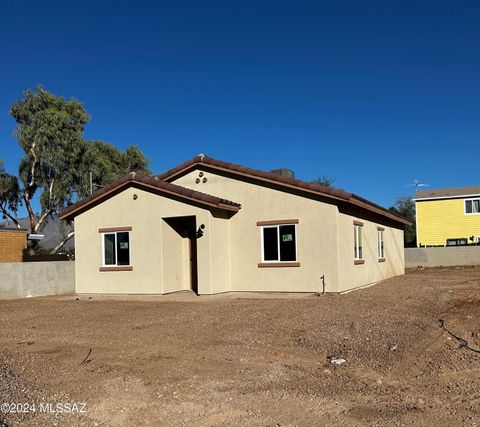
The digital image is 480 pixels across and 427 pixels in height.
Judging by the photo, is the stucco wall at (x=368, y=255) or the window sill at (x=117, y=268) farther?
the window sill at (x=117, y=268)

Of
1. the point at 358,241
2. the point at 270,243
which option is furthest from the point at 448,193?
the point at 270,243

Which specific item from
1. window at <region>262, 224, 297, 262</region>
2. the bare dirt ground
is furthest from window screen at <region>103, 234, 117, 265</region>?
window at <region>262, 224, 297, 262</region>

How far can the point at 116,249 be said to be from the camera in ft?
59.2

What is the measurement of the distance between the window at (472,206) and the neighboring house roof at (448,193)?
562 mm

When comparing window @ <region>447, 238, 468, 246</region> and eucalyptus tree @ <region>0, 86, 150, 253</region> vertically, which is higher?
eucalyptus tree @ <region>0, 86, 150, 253</region>

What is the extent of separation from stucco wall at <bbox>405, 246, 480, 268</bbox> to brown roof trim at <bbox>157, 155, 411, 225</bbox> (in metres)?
16.0

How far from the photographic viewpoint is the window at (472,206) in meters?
39.8

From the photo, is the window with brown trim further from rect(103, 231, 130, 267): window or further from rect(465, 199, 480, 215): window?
rect(465, 199, 480, 215): window

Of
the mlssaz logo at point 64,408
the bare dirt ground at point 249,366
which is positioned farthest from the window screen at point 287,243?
the mlssaz logo at point 64,408

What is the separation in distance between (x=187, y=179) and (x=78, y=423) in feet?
46.9

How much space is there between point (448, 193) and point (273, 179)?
98.2ft

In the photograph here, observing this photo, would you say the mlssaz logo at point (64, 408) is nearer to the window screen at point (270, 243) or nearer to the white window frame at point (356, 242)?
the window screen at point (270, 243)

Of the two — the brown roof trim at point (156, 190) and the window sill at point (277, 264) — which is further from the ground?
the brown roof trim at point (156, 190)

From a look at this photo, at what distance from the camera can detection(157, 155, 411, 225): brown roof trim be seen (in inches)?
612
